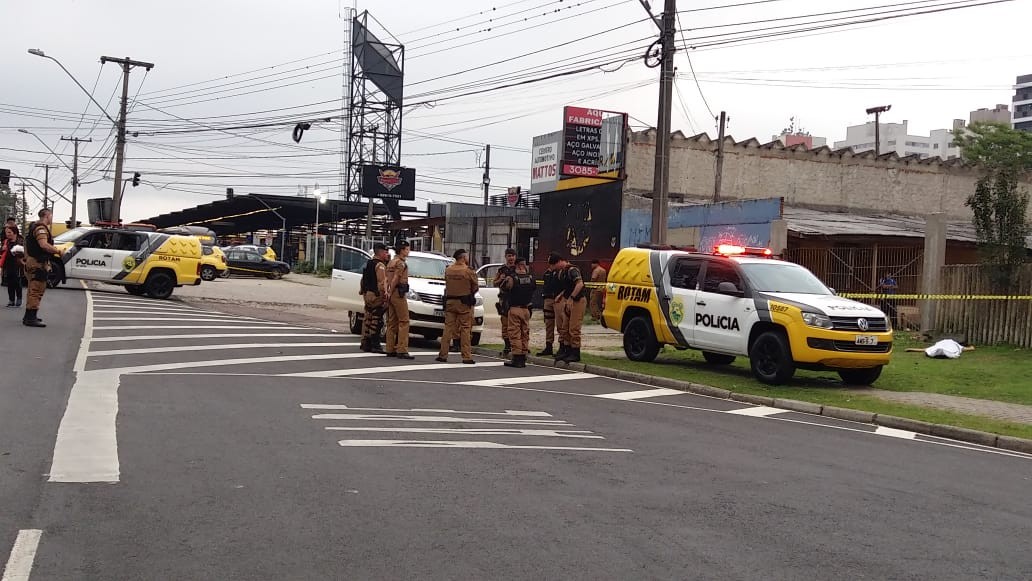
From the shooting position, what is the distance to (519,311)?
54.0 feet

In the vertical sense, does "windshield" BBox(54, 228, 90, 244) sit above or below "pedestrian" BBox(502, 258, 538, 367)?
above

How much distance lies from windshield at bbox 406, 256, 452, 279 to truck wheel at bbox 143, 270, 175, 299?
1218 cm

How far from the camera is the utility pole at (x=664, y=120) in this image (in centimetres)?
2022

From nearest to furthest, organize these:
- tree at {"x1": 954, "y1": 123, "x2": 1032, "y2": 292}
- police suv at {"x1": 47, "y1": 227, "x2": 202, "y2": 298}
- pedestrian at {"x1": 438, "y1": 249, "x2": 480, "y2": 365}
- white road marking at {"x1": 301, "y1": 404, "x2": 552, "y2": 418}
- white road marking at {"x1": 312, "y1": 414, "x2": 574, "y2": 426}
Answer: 1. white road marking at {"x1": 312, "y1": 414, "x2": 574, "y2": 426}
2. white road marking at {"x1": 301, "y1": 404, "x2": 552, "y2": 418}
3. pedestrian at {"x1": 438, "y1": 249, "x2": 480, "y2": 365}
4. tree at {"x1": 954, "y1": 123, "x2": 1032, "y2": 292}
5. police suv at {"x1": 47, "y1": 227, "x2": 202, "y2": 298}

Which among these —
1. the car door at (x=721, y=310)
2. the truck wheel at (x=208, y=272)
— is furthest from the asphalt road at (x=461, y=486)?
the truck wheel at (x=208, y=272)

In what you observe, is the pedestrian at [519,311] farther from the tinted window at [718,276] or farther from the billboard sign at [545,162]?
the billboard sign at [545,162]

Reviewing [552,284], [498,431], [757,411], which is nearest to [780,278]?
[757,411]

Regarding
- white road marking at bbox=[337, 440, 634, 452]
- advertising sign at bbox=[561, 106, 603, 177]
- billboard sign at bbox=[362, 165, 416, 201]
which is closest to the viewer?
white road marking at bbox=[337, 440, 634, 452]

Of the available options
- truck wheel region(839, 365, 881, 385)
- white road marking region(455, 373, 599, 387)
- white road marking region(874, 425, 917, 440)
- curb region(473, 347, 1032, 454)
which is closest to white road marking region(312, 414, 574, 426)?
white road marking region(455, 373, 599, 387)

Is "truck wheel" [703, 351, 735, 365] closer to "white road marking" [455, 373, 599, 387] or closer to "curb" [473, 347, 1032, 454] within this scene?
Result: "curb" [473, 347, 1032, 454]

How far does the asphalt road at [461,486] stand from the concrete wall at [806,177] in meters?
24.0

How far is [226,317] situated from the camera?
937 inches

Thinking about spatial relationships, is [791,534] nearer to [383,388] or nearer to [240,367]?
[383,388]

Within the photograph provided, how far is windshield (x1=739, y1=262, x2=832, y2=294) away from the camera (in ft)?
50.5
